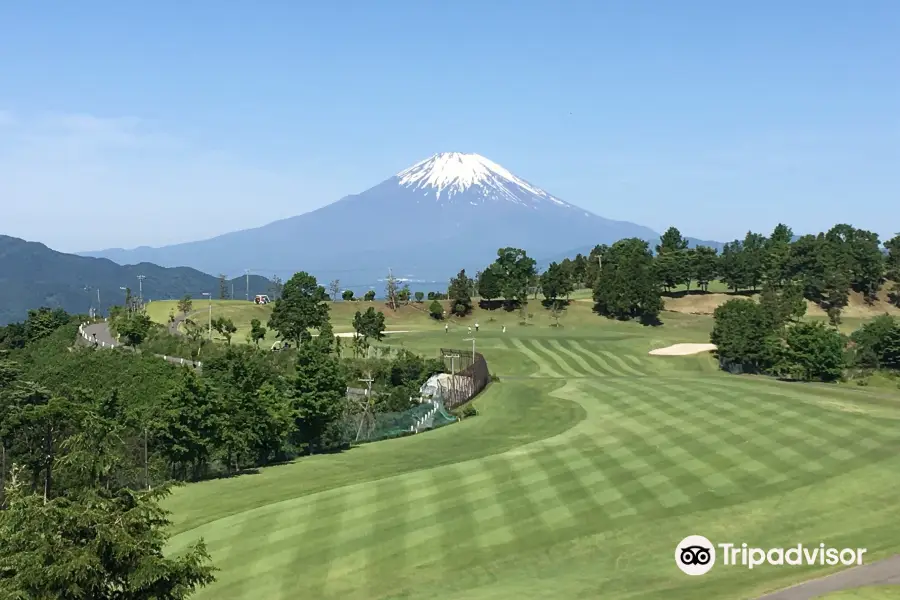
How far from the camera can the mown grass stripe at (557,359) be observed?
96.5m

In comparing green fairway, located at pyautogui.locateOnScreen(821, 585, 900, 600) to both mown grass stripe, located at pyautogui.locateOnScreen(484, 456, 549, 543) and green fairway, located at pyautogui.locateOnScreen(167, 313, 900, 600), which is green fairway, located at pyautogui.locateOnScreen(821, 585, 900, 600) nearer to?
green fairway, located at pyautogui.locateOnScreen(167, 313, 900, 600)

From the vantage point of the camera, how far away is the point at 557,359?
4058 inches

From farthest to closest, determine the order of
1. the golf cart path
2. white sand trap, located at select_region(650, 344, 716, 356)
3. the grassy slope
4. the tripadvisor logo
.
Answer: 1. the grassy slope
2. white sand trap, located at select_region(650, 344, 716, 356)
3. the tripadvisor logo
4. the golf cart path

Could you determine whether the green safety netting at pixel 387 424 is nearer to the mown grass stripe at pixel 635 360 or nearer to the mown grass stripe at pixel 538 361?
the mown grass stripe at pixel 538 361

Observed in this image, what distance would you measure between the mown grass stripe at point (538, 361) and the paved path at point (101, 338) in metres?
36.7

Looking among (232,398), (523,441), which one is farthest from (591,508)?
(232,398)

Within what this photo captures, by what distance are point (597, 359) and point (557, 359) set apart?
4.85m

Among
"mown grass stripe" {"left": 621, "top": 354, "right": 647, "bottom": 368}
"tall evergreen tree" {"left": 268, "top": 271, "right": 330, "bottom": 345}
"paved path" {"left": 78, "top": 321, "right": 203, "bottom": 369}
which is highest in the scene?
"tall evergreen tree" {"left": 268, "top": 271, "right": 330, "bottom": 345}

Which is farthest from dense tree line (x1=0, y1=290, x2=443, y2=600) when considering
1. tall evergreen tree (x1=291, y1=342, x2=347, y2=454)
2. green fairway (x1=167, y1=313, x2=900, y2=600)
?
green fairway (x1=167, y1=313, x2=900, y2=600)

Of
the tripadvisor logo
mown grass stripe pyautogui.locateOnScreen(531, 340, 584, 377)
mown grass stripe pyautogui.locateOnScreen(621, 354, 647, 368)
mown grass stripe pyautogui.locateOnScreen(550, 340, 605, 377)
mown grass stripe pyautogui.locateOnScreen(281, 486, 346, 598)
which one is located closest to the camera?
mown grass stripe pyautogui.locateOnScreen(281, 486, 346, 598)

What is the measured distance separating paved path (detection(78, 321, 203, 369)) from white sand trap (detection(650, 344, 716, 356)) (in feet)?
177

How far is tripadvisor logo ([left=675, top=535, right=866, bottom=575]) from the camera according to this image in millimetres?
31359

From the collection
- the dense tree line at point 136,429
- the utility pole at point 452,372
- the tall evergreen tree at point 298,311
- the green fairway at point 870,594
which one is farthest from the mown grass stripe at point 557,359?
the green fairway at point 870,594

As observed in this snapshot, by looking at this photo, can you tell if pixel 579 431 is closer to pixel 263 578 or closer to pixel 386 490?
pixel 386 490
